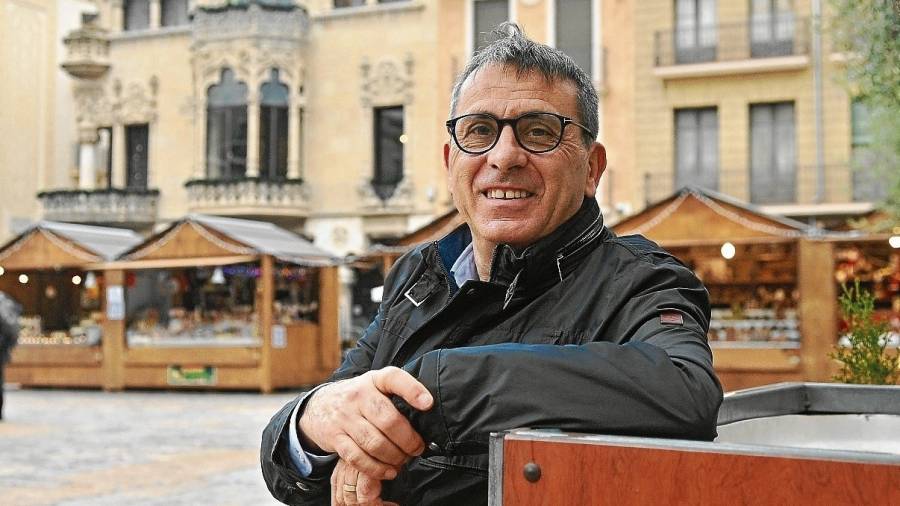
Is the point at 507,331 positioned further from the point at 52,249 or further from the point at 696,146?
the point at 696,146

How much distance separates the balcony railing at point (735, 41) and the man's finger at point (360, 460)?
21616mm

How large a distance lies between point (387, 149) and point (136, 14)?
777 cm

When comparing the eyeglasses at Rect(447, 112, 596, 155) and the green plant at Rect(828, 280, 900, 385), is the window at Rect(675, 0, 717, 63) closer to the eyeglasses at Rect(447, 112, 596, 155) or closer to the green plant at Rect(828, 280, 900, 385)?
the green plant at Rect(828, 280, 900, 385)

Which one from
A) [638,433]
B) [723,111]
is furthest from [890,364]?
[723,111]

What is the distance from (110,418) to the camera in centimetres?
1326

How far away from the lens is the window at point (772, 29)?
21.7 m

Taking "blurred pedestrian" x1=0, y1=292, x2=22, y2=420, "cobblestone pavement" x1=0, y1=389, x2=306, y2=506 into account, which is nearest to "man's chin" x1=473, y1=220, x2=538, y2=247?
"cobblestone pavement" x1=0, y1=389, x2=306, y2=506

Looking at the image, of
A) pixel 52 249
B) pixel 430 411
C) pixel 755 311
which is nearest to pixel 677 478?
pixel 430 411

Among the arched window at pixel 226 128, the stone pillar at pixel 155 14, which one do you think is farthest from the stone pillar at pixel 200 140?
the stone pillar at pixel 155 14

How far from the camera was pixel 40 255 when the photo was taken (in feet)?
61.3

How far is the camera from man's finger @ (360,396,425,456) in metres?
1.35

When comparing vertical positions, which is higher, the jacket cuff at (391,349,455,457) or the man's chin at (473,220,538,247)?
the man's chin at (473,220,538,247)

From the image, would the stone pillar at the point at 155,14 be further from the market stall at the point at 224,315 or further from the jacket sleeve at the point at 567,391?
the jacket sleeve at the point at 567,391

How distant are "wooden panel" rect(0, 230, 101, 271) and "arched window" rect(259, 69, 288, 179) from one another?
684 centimetres
